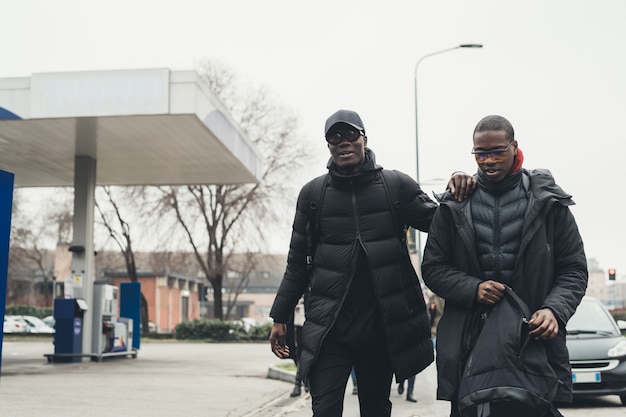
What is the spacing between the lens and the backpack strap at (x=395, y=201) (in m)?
4.61

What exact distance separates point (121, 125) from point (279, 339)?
1229cm

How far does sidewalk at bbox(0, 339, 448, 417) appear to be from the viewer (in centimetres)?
981

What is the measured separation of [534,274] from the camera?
370cm

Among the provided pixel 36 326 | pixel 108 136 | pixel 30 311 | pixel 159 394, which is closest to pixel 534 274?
pixel 159 394

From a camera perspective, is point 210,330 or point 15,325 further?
point 15,325

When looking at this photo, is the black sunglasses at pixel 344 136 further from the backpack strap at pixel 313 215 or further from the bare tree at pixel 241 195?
the bare tree at pixel 241 195

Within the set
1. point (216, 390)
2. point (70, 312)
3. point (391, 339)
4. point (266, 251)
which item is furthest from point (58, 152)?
point (266, 251)

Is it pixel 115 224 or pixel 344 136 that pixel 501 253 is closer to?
pixel 344 136

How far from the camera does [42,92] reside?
1527 centimetres

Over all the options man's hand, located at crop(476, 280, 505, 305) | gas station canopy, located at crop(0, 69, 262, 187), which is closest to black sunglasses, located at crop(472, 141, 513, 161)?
man's hand, located at crop(476, 280, 505, 305)

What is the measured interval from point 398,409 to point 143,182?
1577 centimetres

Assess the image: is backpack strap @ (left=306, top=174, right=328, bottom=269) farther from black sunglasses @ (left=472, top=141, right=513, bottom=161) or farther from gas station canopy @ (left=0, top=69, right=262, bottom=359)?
gas station canopy @ (left=0, top=69, right=262, bottom=359)

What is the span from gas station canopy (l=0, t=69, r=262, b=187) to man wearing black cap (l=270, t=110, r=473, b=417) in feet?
34.6

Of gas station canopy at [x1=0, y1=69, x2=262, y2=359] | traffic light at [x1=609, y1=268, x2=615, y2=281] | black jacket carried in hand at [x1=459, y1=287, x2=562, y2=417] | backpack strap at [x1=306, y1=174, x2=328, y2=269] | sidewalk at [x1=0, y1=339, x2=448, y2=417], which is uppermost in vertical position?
gas station canopy at [x1=0, y1=69, x2=262, y2=359]
